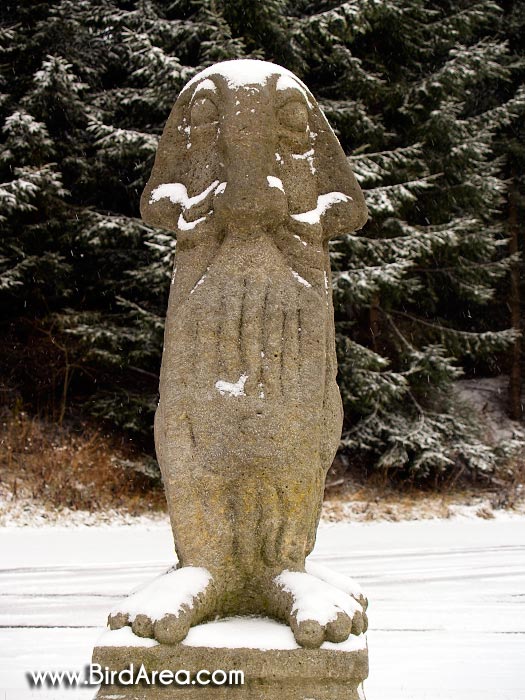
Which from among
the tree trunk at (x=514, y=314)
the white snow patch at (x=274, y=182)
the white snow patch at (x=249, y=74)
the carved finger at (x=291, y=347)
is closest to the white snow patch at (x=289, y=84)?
the white snow patch at (x=249, y=74)

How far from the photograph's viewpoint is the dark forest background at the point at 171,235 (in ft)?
37.7

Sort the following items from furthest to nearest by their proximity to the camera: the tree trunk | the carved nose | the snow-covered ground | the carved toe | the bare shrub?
1. the tree trunk
2. the bare shrub
3. the snow-covered ground
4. the carved nose
5. the carved toe

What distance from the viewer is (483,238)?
45.1 ft

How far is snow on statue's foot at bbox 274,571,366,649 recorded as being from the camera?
284cm

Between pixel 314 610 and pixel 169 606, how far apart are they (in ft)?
1.80

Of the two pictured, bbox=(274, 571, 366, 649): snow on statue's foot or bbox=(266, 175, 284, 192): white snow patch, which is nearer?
bbox=(274, 571, 366, 649): snow on statue's foot

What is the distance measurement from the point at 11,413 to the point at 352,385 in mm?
5283

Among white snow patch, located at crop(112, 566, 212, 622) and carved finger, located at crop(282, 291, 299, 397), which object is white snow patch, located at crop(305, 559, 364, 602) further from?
carved finger, located at crop(282, 291, 299, 397)

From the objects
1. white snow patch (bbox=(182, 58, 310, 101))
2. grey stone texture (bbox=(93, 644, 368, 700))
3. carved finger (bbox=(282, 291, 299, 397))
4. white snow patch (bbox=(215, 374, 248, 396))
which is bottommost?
grey stone texture (bbox=(93, 644, 368, 700))

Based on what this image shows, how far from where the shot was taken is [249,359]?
3.35 metres

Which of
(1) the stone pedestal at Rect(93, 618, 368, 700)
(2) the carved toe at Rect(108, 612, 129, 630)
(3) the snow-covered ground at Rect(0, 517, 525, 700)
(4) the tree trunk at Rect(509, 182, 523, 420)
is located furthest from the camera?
(4) the tree trunk at Rect(509, 182, 523, 420)

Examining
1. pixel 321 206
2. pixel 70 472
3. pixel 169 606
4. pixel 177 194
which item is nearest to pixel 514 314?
pixel 70 472

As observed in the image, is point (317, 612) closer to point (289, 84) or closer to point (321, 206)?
point (321, 206)

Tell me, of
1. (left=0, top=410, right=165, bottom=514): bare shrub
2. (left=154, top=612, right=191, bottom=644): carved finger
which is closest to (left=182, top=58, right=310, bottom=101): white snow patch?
(left=154, top=612, right=191, bottom=644): carved finger
